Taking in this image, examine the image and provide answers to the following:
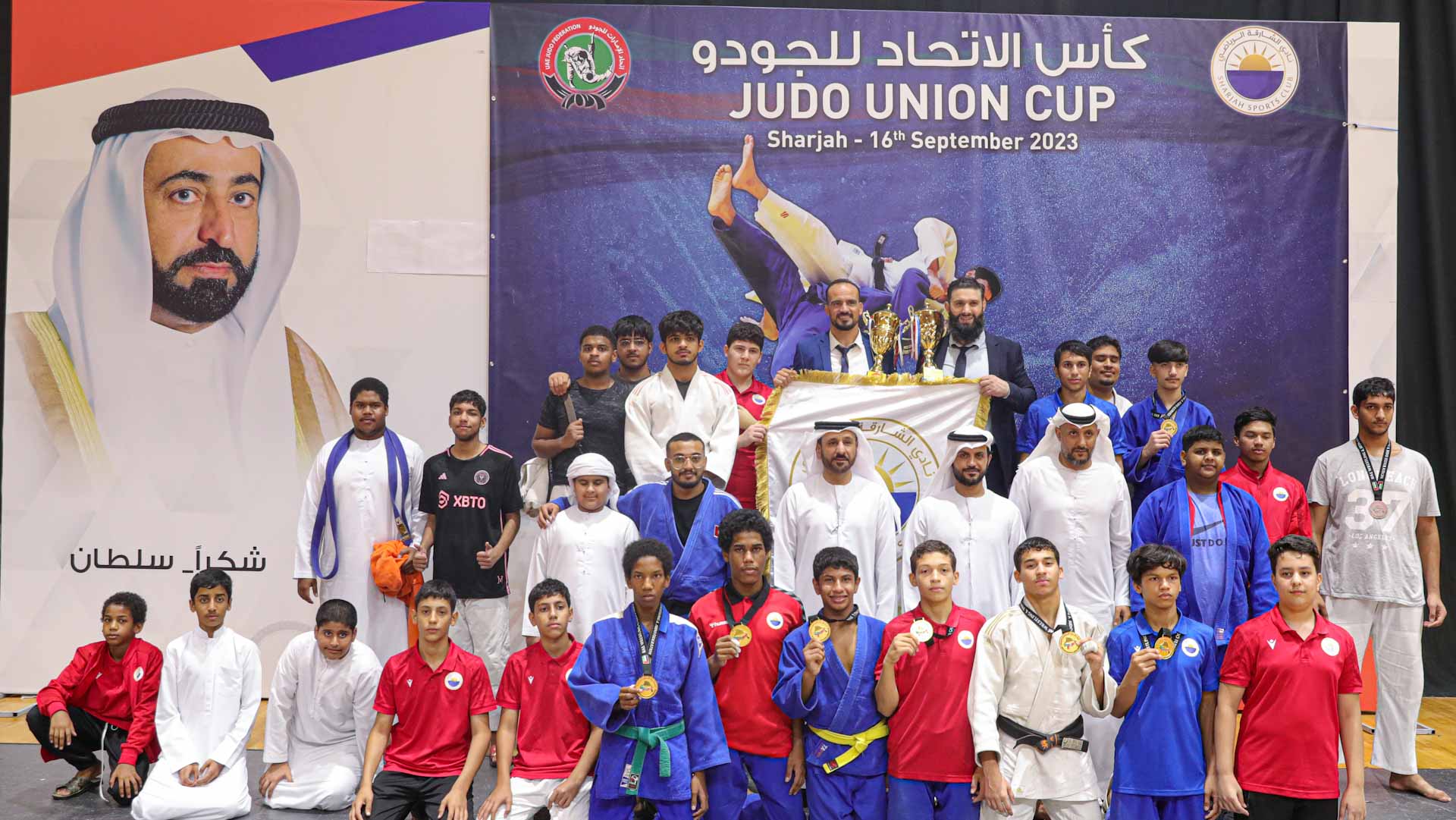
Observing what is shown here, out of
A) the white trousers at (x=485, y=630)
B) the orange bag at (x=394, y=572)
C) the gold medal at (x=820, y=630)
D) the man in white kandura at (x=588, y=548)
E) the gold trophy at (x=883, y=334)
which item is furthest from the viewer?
the gold trophy at (x=883, y=334)

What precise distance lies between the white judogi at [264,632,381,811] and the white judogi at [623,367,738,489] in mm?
1420

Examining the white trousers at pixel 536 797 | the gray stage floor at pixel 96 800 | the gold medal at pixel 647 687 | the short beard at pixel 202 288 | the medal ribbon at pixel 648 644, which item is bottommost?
the gray stage floor at pixel 96 800

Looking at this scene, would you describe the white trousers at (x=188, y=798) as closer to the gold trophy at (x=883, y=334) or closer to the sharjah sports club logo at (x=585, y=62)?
the gold trophy at (x=883, y=334)

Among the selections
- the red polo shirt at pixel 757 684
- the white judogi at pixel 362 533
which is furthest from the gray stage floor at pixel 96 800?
the red polo shirt at pixel 757 684

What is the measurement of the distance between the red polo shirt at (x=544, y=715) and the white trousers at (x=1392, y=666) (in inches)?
138

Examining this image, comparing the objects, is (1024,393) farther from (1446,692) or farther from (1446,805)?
(1446,692)

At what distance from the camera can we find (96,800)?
5066mm

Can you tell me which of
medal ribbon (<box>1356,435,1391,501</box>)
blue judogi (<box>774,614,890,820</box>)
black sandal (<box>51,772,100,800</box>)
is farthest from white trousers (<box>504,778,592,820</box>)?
medal ribbon (<box>1356,435,1391,501</box>)

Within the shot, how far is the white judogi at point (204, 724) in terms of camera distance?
482 cm

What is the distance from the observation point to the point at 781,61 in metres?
6.61

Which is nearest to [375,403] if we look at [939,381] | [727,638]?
[727,638]

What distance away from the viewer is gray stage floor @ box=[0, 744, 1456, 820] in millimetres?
4879

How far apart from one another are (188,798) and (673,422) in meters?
2.49

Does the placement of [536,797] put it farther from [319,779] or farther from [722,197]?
[722,197]
